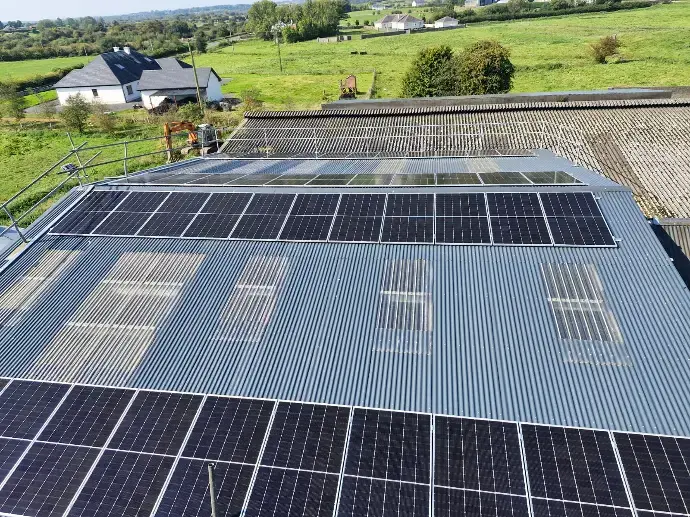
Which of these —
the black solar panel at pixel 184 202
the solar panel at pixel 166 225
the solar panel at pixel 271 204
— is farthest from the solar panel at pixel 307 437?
the black solar panel at pixel 184 202

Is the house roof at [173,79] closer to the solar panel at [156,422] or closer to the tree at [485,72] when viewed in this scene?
the tree at [485,72]

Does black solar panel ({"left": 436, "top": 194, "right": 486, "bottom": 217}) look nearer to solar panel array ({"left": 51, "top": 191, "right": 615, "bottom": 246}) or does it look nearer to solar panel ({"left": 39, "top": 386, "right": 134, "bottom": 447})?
solar panel array ({"left": 51, "top": 191, "right": 615, "bottom": 246})

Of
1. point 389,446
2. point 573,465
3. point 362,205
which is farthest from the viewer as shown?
point 362,205

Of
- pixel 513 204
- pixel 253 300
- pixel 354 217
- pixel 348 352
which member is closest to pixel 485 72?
pixel 513 204

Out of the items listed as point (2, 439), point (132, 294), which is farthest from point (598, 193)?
point (2, 439)

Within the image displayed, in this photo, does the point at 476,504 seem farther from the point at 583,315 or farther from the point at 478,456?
the point at 583,315

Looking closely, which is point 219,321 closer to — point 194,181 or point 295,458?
point 295,458
